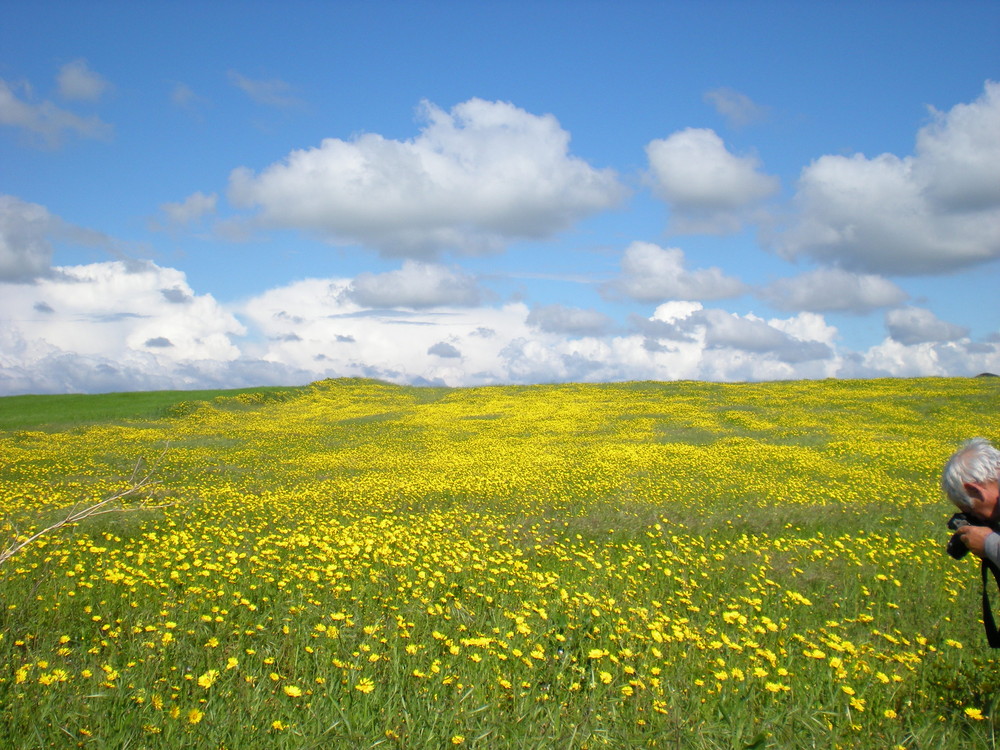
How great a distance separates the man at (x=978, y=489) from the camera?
372 centimetres

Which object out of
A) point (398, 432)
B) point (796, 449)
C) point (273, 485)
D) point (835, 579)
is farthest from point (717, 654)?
point (398, 432)

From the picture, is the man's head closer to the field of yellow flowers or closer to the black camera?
the black camera

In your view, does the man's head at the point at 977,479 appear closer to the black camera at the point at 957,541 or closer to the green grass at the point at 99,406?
the black camera at the point at 957,541

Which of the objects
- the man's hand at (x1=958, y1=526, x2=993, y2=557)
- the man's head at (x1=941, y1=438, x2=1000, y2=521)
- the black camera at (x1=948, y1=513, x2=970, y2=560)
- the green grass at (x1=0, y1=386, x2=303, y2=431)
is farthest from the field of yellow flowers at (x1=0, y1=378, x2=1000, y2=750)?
the green grass at (x1=0, y1=386, x2=303, y2=431)

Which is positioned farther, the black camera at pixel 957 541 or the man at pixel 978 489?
the black camera at pixel 957 541

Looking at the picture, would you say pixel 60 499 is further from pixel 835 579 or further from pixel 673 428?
pixel 673 428

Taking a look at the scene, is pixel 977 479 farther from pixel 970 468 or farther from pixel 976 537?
pixel 976 537

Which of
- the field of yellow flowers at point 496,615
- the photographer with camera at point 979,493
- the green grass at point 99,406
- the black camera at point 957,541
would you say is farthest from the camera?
the green grass at point 99,406

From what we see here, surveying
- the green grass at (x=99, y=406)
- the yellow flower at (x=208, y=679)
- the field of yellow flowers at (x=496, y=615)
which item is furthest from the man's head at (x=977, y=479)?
the green grass at (x=99, y=406)

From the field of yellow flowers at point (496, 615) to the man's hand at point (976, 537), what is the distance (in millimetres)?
1560

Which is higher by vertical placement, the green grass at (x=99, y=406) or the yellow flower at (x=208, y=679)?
the green grass at (x=99, y=406)

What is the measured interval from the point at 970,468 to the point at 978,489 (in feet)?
0.42

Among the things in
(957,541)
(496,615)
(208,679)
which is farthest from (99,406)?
(957,541)

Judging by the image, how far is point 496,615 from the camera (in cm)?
628
